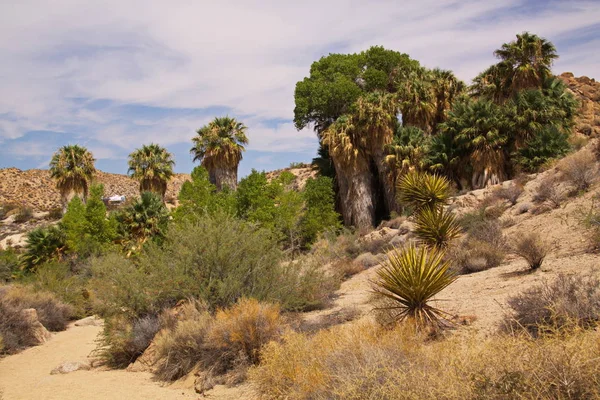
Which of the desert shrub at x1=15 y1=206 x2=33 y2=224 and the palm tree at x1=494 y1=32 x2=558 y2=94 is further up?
the palm tree at x1=494 y1=32 x2=558 y2=94

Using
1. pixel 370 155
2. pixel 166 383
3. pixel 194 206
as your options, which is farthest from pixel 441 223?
pixel 370 155

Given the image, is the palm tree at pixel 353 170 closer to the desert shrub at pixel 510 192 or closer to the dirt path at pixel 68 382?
the desert shrub at pixel 510 192

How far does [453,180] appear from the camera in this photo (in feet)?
96.8

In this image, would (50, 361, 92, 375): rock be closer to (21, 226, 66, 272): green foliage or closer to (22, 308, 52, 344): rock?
(22, 308, 52, 344): rock

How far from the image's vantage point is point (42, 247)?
30984 millimetres

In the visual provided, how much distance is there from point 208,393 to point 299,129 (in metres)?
37.1

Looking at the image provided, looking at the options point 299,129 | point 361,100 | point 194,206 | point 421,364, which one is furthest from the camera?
point 299,129

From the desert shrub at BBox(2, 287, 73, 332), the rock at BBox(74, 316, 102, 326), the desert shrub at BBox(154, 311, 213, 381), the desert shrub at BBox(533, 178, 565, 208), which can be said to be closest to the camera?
the desert shrub at BBox(154, 311, 213, 381)

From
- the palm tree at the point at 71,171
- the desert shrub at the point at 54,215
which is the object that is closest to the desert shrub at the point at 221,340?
the palm tree at the point at 71,171

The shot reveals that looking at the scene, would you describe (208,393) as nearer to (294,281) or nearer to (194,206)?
(294,281)

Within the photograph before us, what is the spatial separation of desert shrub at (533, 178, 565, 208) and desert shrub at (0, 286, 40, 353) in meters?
19.6

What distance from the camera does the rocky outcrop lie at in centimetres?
4069

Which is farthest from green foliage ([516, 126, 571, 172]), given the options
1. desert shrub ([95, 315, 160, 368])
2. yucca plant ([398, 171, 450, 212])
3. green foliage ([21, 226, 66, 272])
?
green foliage ([21, 226, 66, 272])

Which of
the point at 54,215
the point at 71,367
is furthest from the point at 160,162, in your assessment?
the point at 71,367
